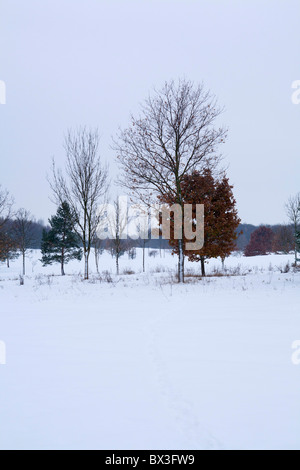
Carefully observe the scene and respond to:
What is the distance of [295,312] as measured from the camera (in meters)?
5.89

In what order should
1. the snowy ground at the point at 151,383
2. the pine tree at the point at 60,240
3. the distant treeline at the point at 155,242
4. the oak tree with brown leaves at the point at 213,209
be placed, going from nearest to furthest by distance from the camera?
the snowy ground at the point at 151,383
the oak tree with brown leaves at the point at 213,209
the pine tree at the point at 60,240
the distant treeline at the point at 155,242

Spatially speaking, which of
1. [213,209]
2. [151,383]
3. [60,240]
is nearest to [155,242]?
[60,240]

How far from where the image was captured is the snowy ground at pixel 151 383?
7.06ft

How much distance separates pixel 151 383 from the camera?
2918 millimetres

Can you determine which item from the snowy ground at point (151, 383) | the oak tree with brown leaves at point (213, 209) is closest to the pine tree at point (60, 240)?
the oak tree with brown leaves at point (213, 209)

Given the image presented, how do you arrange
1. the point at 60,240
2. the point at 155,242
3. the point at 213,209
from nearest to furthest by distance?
1. the point at 213,209
2. the point at 60,240
3. the point at 155,242

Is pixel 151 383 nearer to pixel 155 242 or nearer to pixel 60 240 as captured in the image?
pixel 60 240

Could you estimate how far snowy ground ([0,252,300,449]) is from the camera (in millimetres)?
2150

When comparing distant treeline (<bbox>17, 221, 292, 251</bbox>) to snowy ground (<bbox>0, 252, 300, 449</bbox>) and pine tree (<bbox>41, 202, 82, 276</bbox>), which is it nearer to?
pine tree (<bbox>41, 202, 82, 276</bbox>)

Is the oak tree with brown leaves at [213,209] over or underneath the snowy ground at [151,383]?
over

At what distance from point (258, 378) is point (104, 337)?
240 cm

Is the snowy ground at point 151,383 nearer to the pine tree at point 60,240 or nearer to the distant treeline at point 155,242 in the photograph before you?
the pine tree at point 60,240

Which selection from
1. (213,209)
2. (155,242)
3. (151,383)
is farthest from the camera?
(155,242)

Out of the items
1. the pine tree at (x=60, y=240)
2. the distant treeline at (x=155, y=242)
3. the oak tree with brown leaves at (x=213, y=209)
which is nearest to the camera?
the oak tree with brown leaves at (x=213, y=209)
